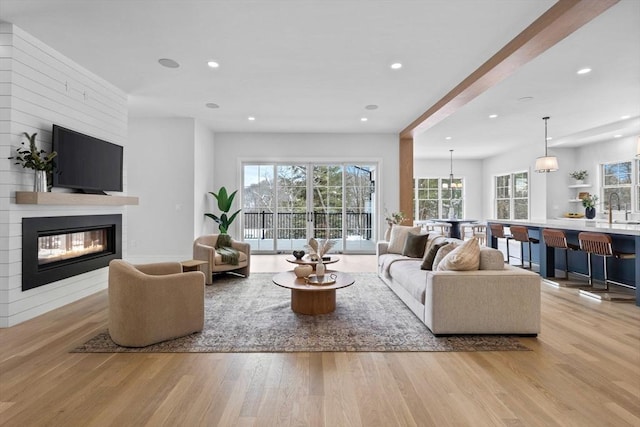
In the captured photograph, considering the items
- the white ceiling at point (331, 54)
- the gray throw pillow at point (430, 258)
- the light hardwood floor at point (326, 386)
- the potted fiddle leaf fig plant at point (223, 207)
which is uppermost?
the white ceiling at point (331, 54)

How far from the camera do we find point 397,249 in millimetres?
5043

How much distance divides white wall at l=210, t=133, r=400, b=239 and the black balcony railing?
1.34 feet

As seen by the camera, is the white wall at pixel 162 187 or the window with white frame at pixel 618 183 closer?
the white wall at pixel 162 187

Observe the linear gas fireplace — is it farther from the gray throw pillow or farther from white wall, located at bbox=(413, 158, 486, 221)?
white wall, located at bbox=(413, 158, 486, 221)

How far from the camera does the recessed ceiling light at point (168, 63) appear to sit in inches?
155

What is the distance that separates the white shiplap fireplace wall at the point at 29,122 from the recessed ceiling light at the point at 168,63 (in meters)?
1.11

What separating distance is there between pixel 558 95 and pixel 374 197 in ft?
12.8

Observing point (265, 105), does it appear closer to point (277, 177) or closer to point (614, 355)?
point (277, 177)

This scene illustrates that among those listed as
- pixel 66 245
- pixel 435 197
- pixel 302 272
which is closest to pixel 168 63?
pixel 66 245

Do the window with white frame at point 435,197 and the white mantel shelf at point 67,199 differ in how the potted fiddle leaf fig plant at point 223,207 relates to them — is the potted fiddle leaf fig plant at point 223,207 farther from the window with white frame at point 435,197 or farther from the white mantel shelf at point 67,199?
the window with white frame at point 435,197

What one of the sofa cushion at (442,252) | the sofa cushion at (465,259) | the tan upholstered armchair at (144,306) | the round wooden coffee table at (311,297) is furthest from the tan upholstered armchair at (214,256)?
the sofa cushion at (465,259)

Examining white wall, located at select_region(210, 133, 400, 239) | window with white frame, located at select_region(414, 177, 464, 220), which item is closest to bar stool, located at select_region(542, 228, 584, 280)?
white wall, located at select_region(210, 133, 400, 239)

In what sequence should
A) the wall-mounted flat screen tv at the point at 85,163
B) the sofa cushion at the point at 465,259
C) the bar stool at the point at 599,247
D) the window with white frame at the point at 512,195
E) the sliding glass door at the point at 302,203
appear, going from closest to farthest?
1. the sofa cushion at the point at 465,259
2. the wall-mounted flat screen tv at the point at 85,163
3. the bar stool at the point at 599,247
4. the sliding glass door at the point at 302,203
5. the window with white frame at the point at 512,195

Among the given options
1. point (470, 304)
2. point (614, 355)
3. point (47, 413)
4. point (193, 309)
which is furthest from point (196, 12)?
point (614, 355)
